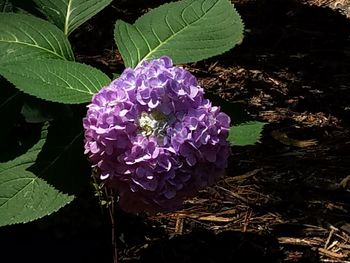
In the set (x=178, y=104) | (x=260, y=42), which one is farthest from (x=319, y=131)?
(x=178, y=104)

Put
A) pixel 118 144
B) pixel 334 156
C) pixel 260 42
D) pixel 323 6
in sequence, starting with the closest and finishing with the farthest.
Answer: pixel 118 144 → pixel 334 156 → pixel 260 42 → pixel 323 6

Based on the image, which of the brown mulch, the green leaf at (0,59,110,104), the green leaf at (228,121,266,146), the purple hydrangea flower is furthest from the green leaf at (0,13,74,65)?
the brown mulch

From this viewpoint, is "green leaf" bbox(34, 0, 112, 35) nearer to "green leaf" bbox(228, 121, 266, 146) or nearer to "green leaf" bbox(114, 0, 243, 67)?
"green leaf" bbox(114, 0, 243, 67)

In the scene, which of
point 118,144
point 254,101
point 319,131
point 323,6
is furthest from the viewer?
point 323,6

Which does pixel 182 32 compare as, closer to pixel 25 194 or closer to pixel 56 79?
pixel 56 79

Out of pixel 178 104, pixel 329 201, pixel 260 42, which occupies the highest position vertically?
pixel 178 104

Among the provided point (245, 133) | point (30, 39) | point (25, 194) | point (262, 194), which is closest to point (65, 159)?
point (25, 194)

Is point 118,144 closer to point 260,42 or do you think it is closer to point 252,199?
point 252,199

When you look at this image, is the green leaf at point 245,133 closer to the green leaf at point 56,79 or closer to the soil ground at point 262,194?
the green leaf at point 56,79
